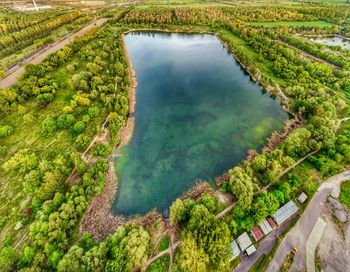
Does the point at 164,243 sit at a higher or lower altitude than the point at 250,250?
lower

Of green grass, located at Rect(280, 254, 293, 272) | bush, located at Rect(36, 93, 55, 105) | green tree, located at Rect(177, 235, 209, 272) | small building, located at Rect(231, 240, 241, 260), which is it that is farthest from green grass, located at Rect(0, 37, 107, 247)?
green grass, located at Rect(280, 254, 293, 272)

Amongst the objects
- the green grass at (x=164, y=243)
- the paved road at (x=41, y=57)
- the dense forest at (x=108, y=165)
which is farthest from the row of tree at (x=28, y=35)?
the green grass at (x=164, y=243)

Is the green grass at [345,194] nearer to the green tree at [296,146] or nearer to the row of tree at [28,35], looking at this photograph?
the green tree at [296,146]

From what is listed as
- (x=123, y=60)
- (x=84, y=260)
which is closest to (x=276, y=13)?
(x=123, y=60)

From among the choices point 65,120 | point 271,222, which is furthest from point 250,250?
point 65,120

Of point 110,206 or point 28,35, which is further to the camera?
point 28,35

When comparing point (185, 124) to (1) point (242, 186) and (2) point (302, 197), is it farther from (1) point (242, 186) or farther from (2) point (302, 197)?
(2) point (302, 197)

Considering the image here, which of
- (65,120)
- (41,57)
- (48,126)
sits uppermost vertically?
(41,57)
